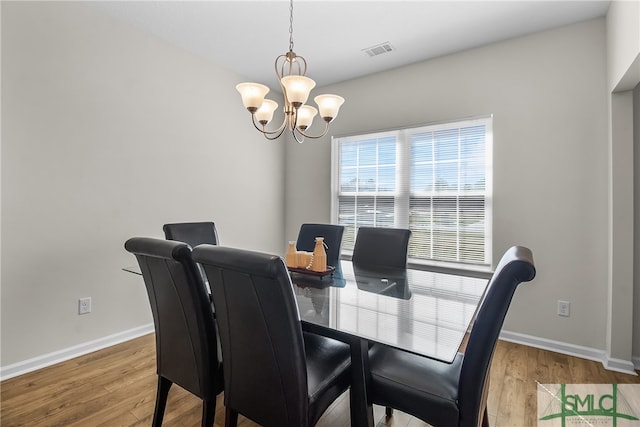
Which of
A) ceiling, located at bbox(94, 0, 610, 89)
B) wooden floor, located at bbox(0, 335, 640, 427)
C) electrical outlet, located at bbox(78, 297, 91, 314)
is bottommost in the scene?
wooden floor, located at bbox(0, 335, 640, 427)

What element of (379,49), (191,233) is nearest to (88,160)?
(191,233)

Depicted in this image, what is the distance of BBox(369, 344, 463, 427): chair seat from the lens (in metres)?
1.20

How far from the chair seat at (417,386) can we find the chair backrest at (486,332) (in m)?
0.06

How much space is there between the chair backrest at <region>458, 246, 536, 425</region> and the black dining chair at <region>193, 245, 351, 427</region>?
0.49 meters

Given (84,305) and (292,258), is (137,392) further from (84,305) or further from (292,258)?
(292,258)

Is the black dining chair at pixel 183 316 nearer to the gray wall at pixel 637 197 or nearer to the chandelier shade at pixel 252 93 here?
the chandelier shade at pixel 252 93

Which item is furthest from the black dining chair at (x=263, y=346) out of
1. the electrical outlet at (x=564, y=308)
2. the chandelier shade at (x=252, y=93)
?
the electrical outlet at (x=564, y=308)

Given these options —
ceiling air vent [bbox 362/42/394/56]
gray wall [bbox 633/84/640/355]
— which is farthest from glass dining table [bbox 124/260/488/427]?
ceiling air vent [bbox 362/42/394/56]

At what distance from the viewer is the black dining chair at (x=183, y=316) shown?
4.37 feet

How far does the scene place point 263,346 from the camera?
1188 millimetres

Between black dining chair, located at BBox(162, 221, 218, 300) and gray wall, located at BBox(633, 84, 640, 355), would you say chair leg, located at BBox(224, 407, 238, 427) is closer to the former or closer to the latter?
black dining chair, located at BBox(162, 221, 218, 300)

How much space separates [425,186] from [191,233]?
2.27 meters

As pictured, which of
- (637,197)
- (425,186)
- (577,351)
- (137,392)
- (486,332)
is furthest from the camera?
(425,186)

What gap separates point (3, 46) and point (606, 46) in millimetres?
4328
